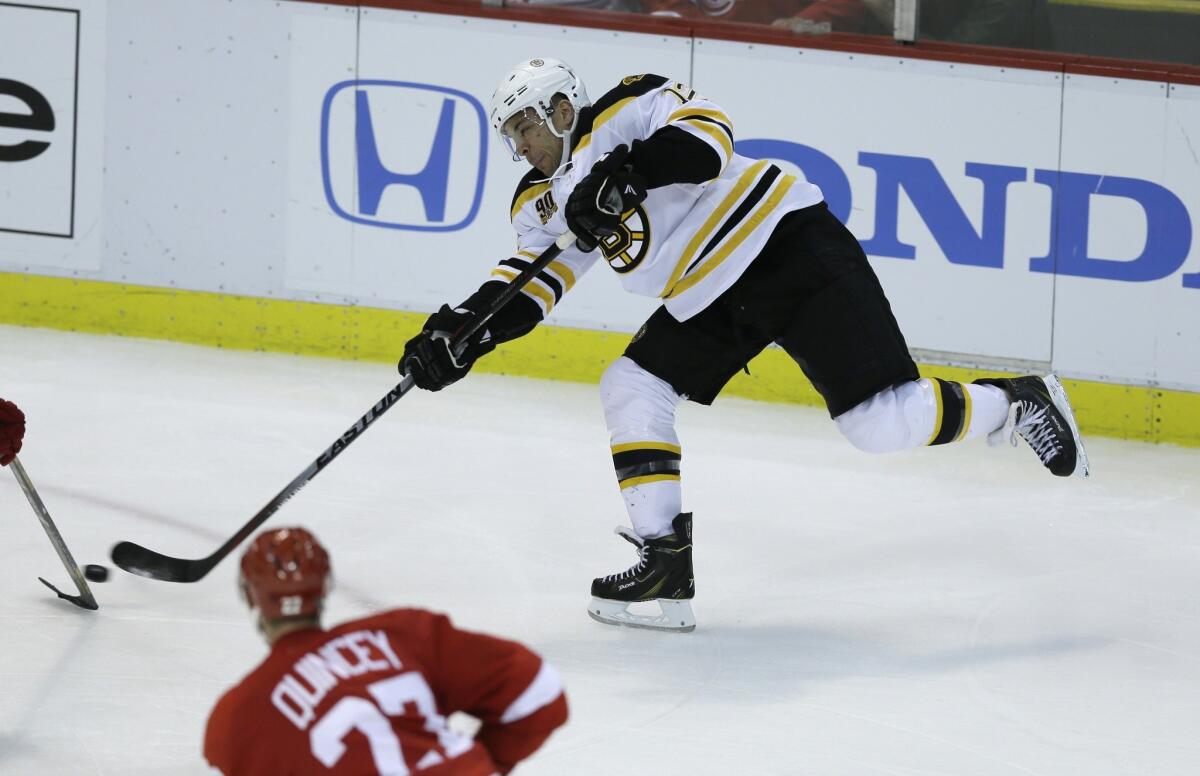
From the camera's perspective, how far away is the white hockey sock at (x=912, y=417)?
3.32 m

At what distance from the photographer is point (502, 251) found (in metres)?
→ 5.37

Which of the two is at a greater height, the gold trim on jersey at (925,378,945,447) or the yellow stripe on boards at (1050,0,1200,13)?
the yellow stripe on boards at (1050,0,1200,13)

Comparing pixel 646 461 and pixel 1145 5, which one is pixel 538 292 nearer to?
pixel 646 461

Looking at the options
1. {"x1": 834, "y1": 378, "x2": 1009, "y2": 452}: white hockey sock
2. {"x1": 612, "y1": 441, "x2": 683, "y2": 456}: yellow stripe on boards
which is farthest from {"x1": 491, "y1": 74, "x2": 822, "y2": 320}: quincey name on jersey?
{"x1": 834, "y1": 378, "x2": 1009, "y2": 452}: white hockey sock

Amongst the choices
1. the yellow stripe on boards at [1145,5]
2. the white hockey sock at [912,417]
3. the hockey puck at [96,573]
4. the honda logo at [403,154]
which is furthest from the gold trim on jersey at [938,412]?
the honda logo at [403,154]

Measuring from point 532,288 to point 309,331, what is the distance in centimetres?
220

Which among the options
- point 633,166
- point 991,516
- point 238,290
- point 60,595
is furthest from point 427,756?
point 238,290

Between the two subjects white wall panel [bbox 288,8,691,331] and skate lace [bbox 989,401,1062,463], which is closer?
skate lace [bbox 989,401,1062,463]

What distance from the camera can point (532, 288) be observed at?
3482 millimetres

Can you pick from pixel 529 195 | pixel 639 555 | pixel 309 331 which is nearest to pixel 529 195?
pixel 529 195

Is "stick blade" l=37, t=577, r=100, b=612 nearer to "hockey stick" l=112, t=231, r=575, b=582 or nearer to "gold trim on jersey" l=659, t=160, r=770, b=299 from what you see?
"hockey stick" l=112, t=231, r=575, b=582

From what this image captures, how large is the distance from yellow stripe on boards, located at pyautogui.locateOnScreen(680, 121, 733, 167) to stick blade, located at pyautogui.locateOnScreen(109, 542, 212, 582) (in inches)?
48.9

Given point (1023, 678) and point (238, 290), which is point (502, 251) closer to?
point (238, 290)

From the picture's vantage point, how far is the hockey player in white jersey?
10.9ft
